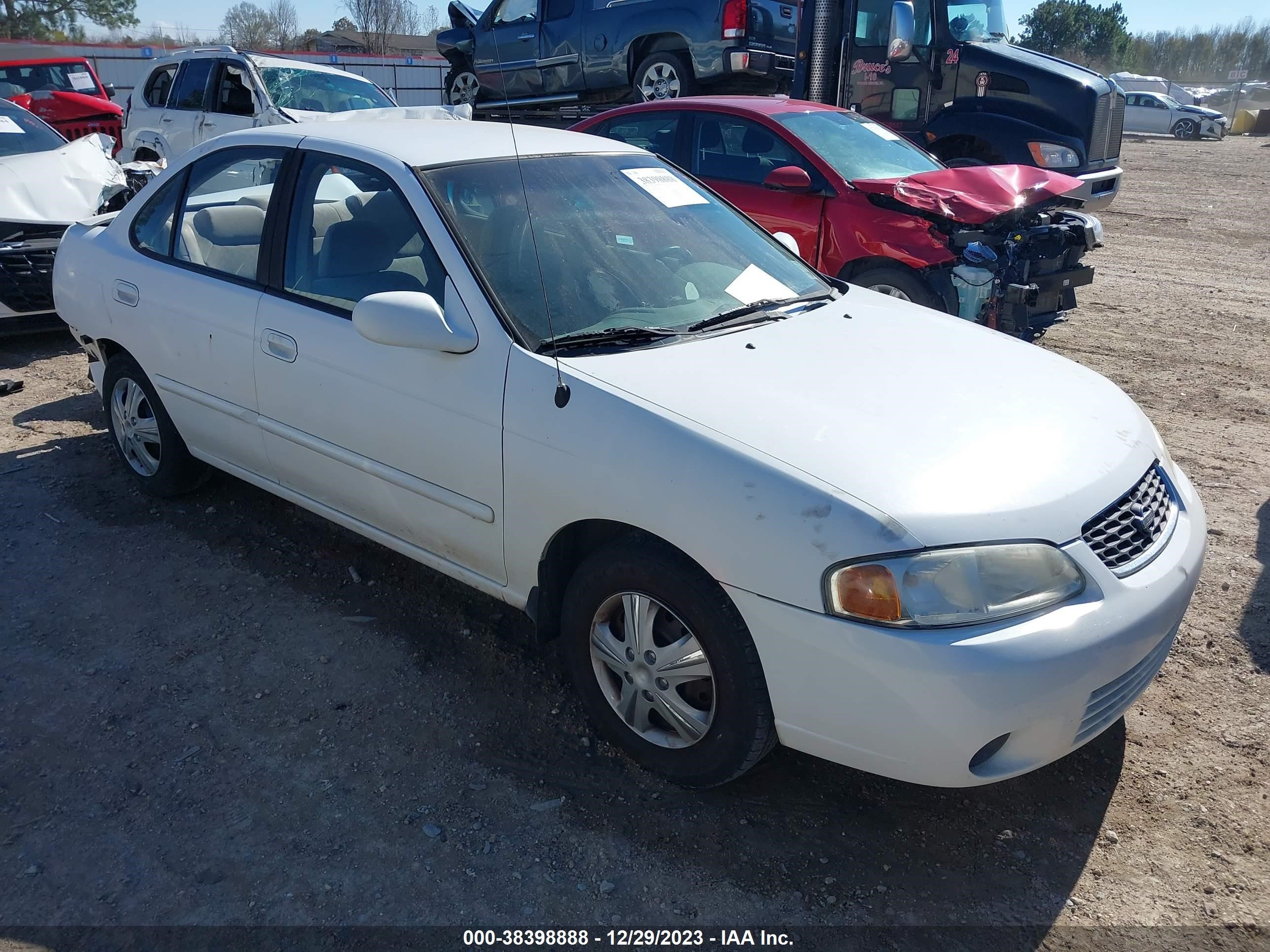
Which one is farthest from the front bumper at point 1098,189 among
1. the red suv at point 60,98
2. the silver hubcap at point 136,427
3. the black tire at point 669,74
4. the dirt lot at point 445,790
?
the red suv at point 60,98

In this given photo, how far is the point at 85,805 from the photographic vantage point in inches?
107

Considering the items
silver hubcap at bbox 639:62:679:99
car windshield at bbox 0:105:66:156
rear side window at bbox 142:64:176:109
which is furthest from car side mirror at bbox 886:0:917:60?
rear side window at bbox 142:64:176:109

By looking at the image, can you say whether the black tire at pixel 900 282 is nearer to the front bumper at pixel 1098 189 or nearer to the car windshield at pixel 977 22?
the front bumper at pixel 1098 189

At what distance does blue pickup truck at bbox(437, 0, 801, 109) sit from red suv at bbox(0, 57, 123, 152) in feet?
18.4

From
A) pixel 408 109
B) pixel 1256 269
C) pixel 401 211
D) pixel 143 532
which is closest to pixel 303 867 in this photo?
pixel 401 211

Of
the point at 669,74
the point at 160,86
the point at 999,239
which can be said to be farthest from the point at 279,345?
the point at 160,86

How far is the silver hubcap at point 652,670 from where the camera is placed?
2645 millimetres

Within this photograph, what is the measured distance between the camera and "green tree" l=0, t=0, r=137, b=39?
4566cm

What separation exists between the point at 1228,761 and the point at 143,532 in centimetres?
423

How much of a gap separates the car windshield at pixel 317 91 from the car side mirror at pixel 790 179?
237 inches

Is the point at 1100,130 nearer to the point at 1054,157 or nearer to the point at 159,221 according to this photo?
the point at 1054,157

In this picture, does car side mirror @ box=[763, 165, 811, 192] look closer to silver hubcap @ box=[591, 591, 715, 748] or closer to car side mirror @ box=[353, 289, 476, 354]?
car side mirror @ box=[353, 289, 476, 354]

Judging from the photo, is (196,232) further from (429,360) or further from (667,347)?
(667,347)

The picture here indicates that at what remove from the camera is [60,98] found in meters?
14.1
